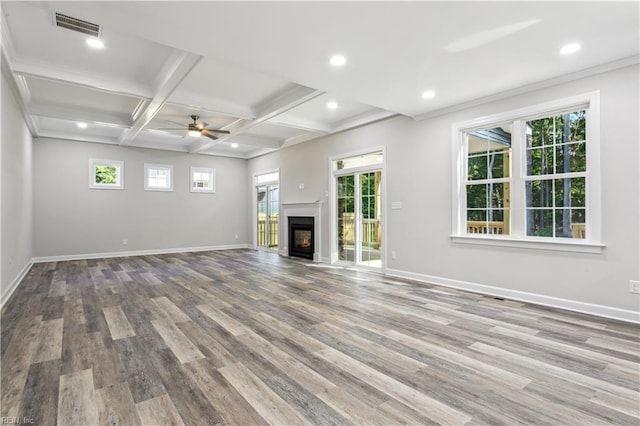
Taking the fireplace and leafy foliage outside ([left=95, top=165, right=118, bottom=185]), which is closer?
the fireplace

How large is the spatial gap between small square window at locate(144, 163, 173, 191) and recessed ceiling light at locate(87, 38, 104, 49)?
5.38 metres

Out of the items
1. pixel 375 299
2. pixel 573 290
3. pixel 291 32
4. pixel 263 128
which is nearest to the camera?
pixel 291 32

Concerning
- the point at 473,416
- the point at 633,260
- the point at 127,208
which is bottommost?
the point at 473,416

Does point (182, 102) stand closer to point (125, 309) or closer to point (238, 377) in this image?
point (125, 309)

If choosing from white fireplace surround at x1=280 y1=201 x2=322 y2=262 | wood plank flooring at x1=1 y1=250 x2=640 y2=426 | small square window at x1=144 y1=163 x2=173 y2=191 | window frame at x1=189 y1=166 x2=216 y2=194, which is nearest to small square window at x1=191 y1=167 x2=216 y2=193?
window frame at x1=189 y1=166 x2=216 y2=194

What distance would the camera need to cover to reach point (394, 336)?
2.82 metres

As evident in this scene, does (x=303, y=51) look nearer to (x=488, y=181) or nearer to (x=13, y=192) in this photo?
(x=488, y=181)

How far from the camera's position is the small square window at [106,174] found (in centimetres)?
760

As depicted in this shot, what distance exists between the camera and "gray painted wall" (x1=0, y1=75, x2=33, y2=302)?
3.89 metres

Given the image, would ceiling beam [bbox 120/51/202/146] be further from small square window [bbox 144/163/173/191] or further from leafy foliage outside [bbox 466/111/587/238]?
leafy foliage outside [bbox 466/111/587/238]

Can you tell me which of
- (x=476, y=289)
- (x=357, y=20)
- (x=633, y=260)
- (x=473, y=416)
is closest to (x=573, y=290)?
(x=633, y=260)

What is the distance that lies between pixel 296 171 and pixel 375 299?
454 centimetres

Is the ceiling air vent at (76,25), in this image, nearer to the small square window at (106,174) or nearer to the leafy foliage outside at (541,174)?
the leafy foliage outside at (541,174)

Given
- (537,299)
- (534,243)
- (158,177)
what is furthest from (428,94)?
(158,177)
